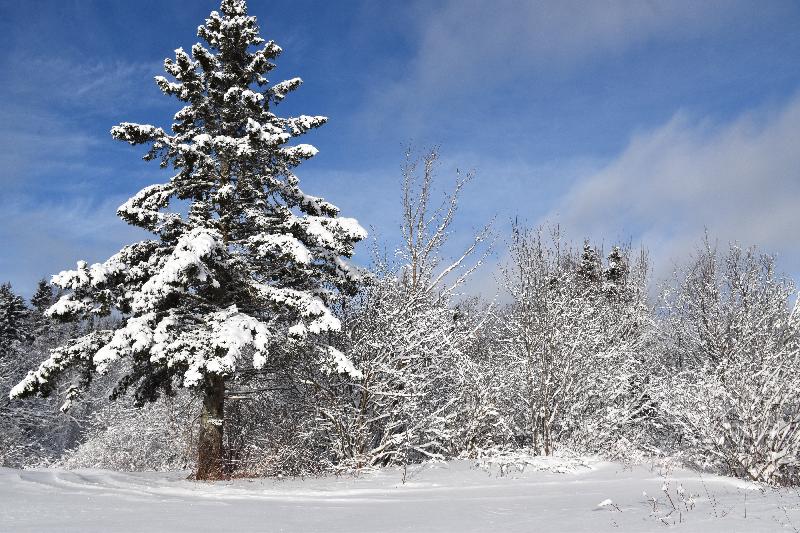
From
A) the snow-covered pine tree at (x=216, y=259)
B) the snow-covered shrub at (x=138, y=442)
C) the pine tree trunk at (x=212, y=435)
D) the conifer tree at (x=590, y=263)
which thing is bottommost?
the snow-covered shrub at (x=138, y=442)

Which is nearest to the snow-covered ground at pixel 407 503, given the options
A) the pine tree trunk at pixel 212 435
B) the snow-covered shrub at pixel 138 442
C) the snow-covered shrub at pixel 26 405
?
the pine tree trunk at pixel 212 435

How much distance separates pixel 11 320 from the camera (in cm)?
4150

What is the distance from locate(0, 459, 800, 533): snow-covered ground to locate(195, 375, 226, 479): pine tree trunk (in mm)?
707

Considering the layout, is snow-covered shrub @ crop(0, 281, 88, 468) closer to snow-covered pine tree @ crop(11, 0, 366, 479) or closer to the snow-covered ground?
snow-covered pine tree @ crop(11, 0, 366, 479)

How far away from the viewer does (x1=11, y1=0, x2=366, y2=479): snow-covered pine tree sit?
10688 millimetres

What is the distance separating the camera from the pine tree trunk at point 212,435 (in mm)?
11695

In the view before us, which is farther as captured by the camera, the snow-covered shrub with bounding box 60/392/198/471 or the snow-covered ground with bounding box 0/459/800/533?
the snow-covered shrub with bounding box 60/392/198/471

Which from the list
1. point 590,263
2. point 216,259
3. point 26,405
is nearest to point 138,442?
point 26,405

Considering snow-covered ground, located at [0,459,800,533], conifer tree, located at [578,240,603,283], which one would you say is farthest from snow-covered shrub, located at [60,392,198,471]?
conifer tree, located at [578,240,603,283]

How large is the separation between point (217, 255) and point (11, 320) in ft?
129

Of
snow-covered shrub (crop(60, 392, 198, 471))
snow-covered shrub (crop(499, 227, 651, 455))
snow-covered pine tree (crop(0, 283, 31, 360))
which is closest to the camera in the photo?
snow-covered shrub (crop(499, 227, 651, 455))

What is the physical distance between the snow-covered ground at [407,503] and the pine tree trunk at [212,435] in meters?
0.71

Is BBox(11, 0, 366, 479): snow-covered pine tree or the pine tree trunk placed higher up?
BBox(11, 0, 366, 479): snow-covered pine tree

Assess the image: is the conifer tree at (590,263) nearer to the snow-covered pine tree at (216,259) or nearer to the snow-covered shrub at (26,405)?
the snow-covered pine tree at (216,259)
